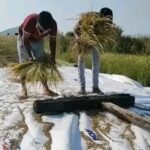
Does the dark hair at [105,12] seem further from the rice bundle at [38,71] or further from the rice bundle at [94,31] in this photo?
the rice bundle at [38,71]

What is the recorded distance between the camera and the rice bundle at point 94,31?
6.70 meters

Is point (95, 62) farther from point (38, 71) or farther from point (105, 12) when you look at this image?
point (38, 71)

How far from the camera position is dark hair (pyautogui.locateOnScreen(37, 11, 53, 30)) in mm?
6415

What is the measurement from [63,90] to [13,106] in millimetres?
Result: 1355

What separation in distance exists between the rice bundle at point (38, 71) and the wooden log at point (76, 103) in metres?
0.50

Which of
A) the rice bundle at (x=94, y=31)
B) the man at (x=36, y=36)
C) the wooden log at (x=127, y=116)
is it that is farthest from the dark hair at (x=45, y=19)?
the wooden log at (x=127, y=116)

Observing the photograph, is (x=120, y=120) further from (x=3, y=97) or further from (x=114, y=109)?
(x=3, y=97)

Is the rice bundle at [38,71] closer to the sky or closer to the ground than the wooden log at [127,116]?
closer to the sky

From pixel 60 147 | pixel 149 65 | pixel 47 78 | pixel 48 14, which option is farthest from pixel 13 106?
pixel 149 65

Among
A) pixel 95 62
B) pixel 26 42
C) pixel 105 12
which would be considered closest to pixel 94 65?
pixel 95 62

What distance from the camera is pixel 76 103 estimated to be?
629cm

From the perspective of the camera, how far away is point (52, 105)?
6.14m

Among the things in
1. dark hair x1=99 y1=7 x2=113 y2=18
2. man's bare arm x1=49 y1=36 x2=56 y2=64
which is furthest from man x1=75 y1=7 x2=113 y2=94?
man's bare arm x1=49 y1=36 x2=56 y2=64

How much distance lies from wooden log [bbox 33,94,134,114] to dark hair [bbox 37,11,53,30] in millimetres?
974
